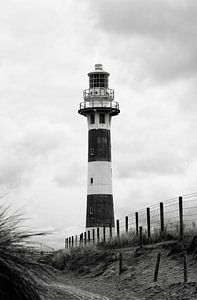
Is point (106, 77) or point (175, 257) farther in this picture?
point (106, 77)

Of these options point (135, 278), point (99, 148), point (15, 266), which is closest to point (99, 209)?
point (99, 148)

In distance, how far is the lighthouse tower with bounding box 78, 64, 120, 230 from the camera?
5353 centimetres

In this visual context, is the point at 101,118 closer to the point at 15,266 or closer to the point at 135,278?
the point at 135,278

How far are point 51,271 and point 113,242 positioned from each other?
23.2 metres

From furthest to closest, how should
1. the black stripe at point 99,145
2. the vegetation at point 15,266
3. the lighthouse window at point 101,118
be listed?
the lighthouse window at point 101,118 < the black stripe at point 99,145 < the vegetation at point 15,266

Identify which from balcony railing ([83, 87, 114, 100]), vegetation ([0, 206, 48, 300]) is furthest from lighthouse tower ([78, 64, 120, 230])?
vegetation ([0, 206, 48, 300])

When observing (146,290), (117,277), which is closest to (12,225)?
(146,290)

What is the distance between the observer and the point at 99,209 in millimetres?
53156

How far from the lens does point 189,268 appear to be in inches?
794

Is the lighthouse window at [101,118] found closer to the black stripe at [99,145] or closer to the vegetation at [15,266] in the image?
the black stripe at [99,145]

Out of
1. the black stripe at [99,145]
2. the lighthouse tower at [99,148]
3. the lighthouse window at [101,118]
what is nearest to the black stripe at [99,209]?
the lighthouse tower at [99,148]

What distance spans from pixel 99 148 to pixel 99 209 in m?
4.47

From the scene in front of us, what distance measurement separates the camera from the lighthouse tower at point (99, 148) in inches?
2108

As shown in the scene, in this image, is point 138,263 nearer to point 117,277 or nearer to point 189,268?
point 117,277
